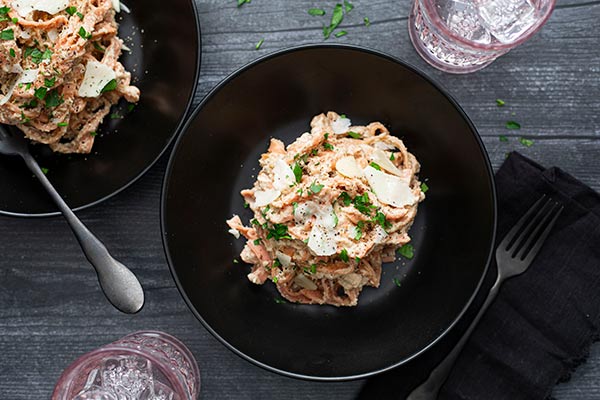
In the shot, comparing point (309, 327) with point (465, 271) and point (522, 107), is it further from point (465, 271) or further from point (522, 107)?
point (522, 107)

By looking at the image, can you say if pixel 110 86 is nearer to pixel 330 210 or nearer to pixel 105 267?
pixel 105 267

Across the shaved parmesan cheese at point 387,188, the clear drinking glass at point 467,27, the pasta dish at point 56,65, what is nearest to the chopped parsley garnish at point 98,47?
the pasta dish at point 56,65

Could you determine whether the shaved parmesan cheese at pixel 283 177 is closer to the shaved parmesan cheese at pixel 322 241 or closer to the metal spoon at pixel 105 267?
the shaved parmesan cheese at pixel 322 241

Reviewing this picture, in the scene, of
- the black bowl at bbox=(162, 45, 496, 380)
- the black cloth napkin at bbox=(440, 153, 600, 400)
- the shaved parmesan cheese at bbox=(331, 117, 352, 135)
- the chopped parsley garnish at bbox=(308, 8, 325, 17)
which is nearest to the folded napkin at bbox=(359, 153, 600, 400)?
the black cloth napkin at bbox=(440, 153, 600, 400)

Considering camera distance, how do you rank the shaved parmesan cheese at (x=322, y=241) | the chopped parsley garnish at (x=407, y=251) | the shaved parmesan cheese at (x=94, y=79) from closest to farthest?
the shaved parmesan cheese at (x=322, y=241) → the shaved parmesan cheese at (x=94, y=79) → the chopped parsley garnish at (x=407, y=251)

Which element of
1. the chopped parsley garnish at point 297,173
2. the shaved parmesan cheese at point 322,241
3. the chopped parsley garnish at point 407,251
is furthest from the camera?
the chopped parsley garnish at point 407,251

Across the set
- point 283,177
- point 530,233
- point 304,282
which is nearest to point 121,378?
point 304,282
